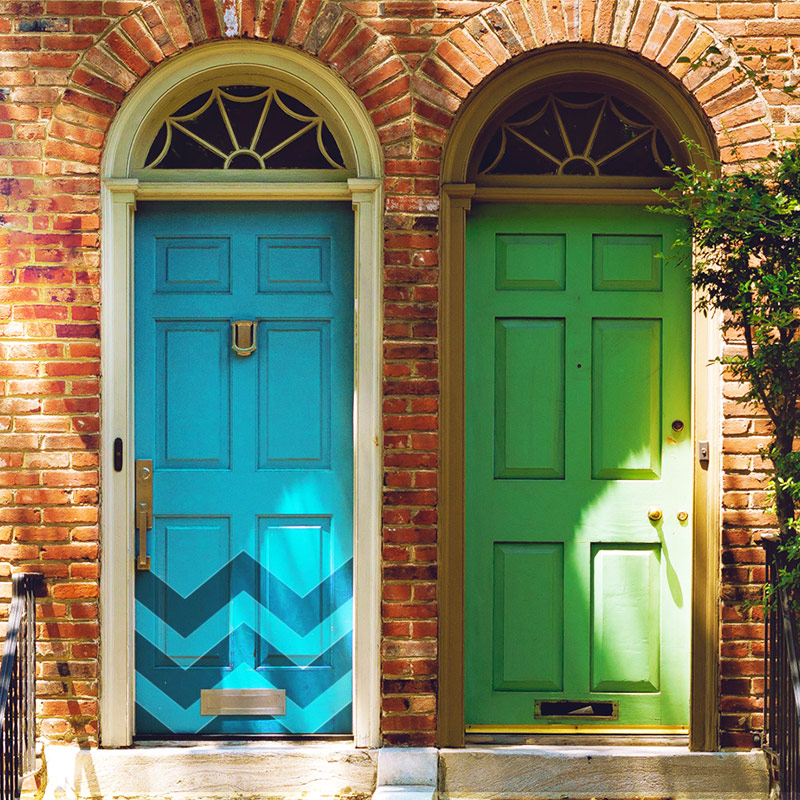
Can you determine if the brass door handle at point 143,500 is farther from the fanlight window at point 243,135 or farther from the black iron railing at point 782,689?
the black iron railing at point 782,689

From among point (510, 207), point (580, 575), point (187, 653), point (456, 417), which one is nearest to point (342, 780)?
point (187, 653)

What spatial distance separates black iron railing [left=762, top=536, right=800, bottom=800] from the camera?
3523 mm

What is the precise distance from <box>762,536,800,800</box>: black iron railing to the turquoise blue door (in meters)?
1.79

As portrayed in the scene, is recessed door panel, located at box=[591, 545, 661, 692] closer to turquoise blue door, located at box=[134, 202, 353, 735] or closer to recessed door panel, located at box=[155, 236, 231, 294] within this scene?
turquoise blue door, located at box=[134, 202, 353, 735]

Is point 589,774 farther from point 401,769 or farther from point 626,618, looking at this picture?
point 401,769

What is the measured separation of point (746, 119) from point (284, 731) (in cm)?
336

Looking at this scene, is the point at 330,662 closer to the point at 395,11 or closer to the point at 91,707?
the point at 91,707

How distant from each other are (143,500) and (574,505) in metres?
1.94

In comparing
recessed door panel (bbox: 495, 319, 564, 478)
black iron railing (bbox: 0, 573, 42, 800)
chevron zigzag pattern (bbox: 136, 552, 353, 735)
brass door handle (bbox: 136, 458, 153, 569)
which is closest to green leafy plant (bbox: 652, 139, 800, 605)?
recessed door panel (bbox: 495, 319, 564, 478)

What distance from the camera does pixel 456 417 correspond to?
4.03 metres

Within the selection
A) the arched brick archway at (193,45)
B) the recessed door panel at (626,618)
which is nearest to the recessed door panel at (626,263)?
the arched brick archway at (193,45)

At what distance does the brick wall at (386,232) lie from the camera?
3.94 meters

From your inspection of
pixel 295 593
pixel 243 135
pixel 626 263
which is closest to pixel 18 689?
pixel 295 593

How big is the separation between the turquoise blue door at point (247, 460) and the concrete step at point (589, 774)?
0.58 m
